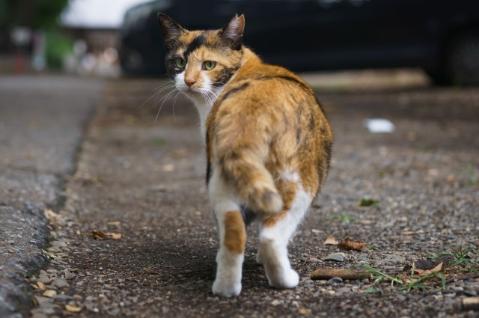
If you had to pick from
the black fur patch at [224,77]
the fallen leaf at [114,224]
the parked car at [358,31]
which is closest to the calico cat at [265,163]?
the black fur patch at [224,77]

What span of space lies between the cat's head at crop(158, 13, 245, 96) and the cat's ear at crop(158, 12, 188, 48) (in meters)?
0.09

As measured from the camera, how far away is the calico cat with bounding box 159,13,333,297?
104 inches

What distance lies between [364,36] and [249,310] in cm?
861

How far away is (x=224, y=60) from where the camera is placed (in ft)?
10.9

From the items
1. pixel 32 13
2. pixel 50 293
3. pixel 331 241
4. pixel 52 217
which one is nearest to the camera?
pixel 50 293

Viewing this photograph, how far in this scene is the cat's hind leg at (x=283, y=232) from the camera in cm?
274

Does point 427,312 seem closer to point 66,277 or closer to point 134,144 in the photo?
point 66,277

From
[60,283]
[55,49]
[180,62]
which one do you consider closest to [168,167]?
[180,62]

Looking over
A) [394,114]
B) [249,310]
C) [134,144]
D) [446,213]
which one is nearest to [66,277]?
[249,310]

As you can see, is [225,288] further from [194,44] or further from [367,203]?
[367,203]

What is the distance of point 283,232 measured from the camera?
109 inches

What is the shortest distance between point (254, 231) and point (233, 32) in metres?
1.08

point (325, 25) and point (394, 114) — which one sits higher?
point (325, 25)

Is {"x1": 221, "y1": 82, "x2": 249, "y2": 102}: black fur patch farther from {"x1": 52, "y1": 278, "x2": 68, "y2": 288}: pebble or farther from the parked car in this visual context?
the parked car
